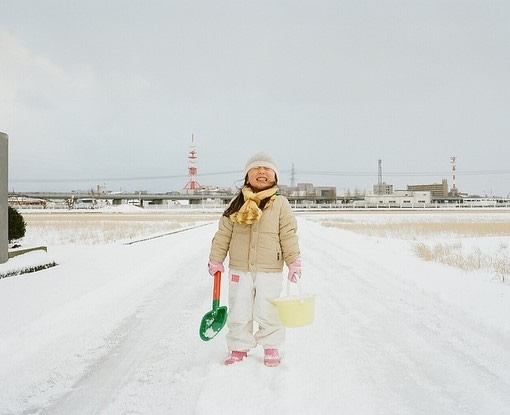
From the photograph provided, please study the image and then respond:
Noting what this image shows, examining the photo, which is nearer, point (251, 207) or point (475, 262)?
point (251, 207)

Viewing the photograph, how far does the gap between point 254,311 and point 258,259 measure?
1.46 feet

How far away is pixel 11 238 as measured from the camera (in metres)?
9.32

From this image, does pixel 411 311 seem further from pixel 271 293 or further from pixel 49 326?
pixel 49 326

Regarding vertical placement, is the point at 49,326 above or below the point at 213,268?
below

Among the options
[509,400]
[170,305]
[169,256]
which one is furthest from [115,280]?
[509,400]

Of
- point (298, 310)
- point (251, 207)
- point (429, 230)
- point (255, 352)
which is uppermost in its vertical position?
point (251, 207)

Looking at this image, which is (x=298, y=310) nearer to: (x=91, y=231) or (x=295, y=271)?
(x=295, y=271)

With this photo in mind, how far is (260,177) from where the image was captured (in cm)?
354

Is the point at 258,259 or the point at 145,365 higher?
the point at 258,259

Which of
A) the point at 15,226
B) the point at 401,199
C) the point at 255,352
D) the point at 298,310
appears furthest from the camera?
the point at 401,199

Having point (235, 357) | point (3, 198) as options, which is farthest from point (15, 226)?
point (235, 357)

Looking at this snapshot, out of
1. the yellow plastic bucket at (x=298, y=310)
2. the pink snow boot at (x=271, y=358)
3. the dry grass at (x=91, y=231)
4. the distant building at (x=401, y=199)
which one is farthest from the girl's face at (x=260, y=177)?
the distant building at (x=401, y=199)

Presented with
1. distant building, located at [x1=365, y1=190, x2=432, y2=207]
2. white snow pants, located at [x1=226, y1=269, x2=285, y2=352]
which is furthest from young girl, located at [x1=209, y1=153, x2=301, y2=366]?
distant building, located at [x1=365, y1=190, x2=432, y2=207]

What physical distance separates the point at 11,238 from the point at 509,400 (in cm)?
981
